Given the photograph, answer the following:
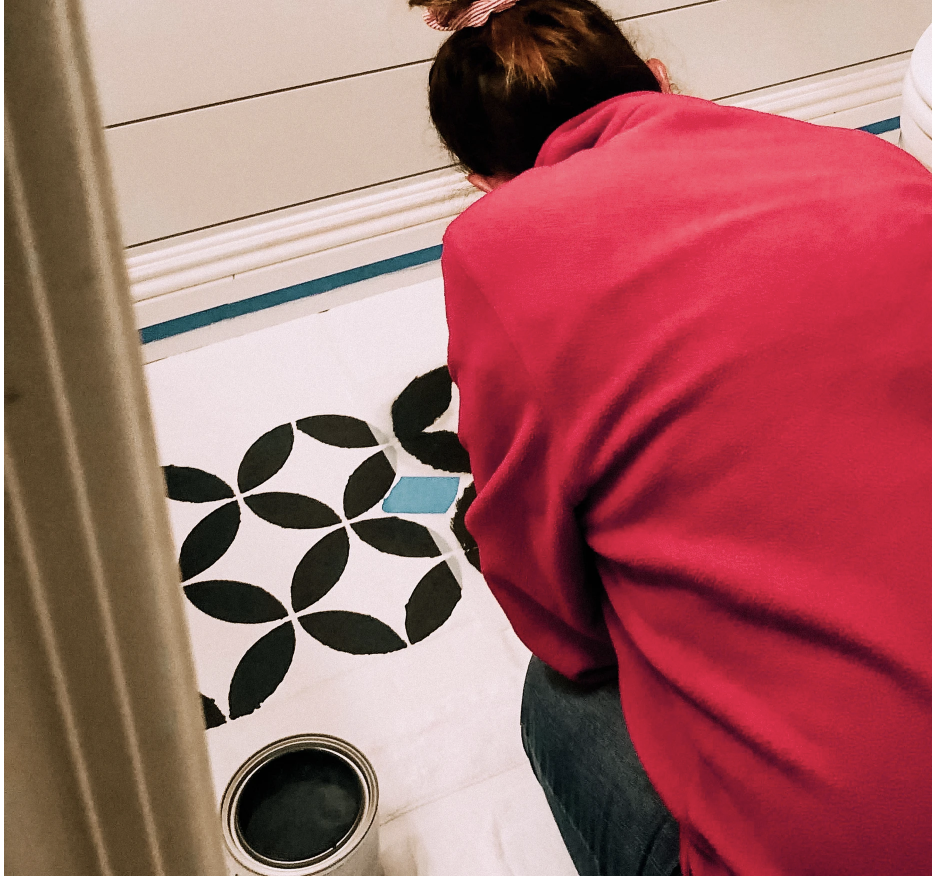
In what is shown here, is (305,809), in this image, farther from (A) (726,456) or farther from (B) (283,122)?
(B) (283,122)

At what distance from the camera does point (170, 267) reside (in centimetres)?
150

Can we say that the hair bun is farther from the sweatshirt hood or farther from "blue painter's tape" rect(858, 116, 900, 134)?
"blue painter's tape" rect(858, 116, 900, 134)

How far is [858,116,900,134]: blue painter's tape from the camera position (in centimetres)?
→ 192

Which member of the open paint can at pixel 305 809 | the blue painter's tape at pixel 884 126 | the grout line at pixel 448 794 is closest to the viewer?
the open paint can at pixel 305 809

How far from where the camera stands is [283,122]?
145 cm

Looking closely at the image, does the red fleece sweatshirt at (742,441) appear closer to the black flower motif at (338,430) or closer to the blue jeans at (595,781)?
the blue jeans at (595,781)

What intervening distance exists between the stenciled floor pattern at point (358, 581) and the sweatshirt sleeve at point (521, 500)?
293 millimetres

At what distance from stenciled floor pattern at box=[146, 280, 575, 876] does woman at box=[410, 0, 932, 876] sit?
0.97ft

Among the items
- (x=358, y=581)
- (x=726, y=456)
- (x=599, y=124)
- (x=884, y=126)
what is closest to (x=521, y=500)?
(x=726, y=456)

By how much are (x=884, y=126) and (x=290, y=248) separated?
1.34 meters

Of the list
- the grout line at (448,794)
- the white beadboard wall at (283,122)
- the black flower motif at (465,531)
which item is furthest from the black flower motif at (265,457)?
the grout line at (448,794)

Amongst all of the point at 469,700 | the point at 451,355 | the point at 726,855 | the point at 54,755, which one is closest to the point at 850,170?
the point at 451,355

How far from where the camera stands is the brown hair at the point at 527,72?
0.71 meters

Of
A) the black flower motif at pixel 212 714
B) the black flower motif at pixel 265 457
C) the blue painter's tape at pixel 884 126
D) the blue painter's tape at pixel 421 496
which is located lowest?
the black flower motif at pixel 212 714
